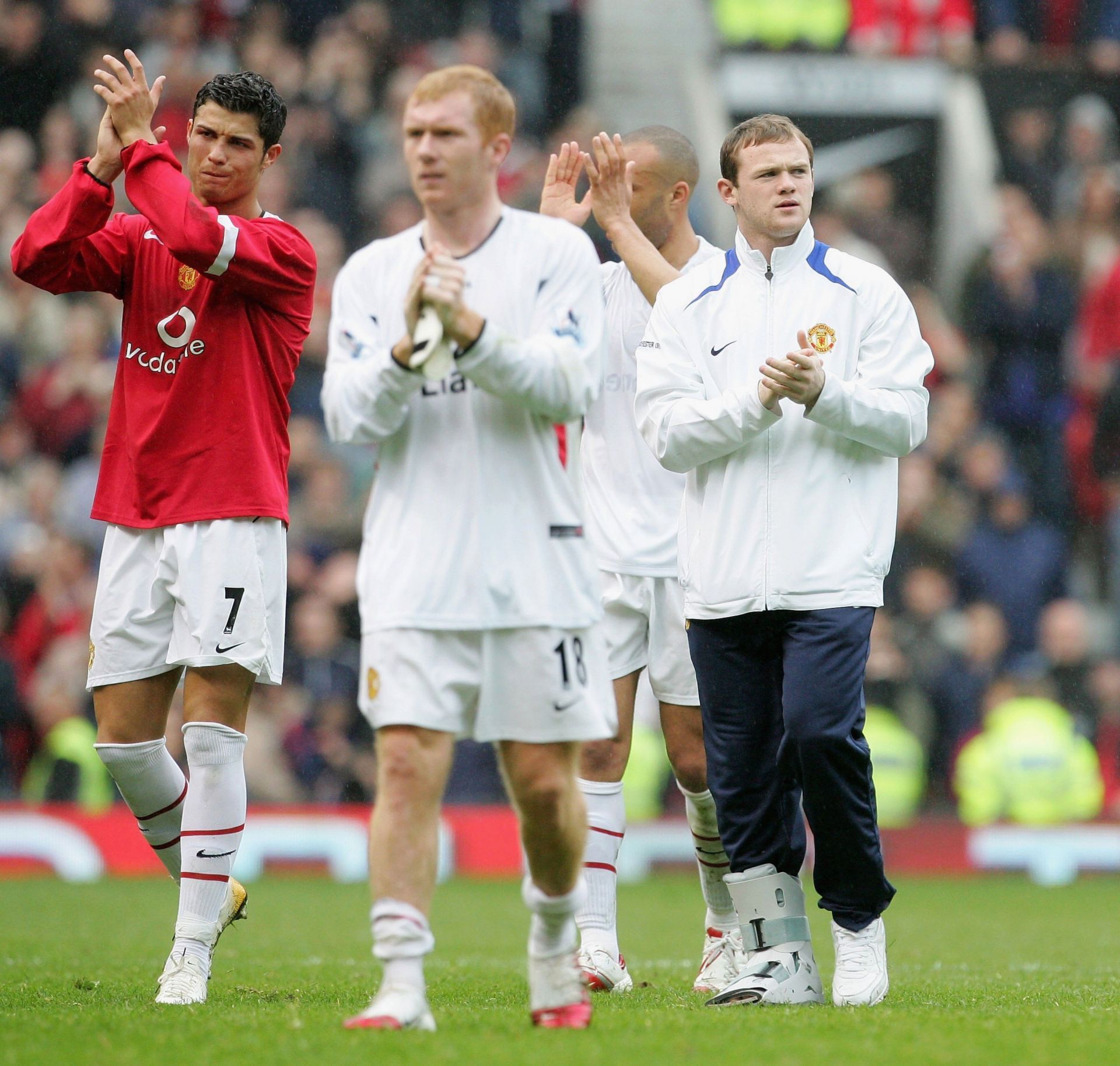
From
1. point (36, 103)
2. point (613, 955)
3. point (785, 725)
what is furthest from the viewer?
point (36, 103)

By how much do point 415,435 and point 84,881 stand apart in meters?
7.83

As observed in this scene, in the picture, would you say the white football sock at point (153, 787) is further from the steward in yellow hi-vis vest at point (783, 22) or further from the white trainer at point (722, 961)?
the steward in yellow hi-vis vest at point (783, 22)

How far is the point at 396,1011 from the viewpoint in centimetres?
422

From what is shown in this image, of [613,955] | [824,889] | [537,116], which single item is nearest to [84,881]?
[613,955]

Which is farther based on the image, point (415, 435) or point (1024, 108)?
point (1024, 108)

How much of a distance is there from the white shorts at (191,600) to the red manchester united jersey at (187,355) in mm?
69

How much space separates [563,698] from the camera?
437cm

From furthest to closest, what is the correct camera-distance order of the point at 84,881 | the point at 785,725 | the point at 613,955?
the point at 84,881 < the point at 613,955 < the point at 785,725

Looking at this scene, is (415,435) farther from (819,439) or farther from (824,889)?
(824,889)

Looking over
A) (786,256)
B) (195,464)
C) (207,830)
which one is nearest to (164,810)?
(207,830)

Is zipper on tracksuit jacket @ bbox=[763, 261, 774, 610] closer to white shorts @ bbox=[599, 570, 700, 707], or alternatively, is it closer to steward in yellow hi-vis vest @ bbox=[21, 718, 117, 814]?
white shorts @ bbox=[599, 570, 700, 707]

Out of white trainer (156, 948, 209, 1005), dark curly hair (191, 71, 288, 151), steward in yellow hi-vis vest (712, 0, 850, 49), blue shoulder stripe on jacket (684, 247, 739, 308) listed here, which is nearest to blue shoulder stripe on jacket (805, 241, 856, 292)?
blue shoulder stripe on jacket (684, 247, 739, 308)

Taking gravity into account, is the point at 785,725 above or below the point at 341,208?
below

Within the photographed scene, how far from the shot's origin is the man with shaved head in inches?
238
